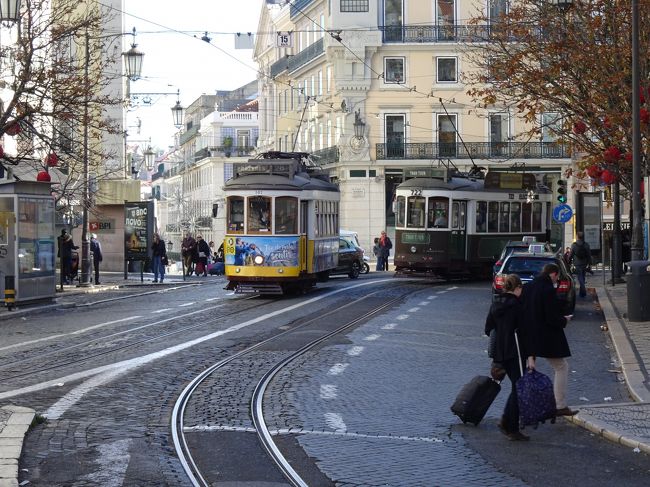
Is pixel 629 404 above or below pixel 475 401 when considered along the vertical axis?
below

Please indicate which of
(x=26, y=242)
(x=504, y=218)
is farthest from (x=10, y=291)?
(x=504, y=218)

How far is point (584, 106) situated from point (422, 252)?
11.3 meters

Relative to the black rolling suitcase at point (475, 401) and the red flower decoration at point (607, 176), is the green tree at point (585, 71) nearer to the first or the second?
the red flower decoration at point (607, 176)

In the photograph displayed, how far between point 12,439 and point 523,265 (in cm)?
1716

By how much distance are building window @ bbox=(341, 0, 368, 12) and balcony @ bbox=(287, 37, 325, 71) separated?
3269 mm

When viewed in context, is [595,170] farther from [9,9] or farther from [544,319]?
[544,319]

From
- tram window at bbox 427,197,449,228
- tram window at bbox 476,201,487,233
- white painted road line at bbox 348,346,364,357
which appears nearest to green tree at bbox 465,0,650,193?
tram window at bbox 427,197,449,228

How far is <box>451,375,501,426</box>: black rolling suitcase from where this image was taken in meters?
12.0

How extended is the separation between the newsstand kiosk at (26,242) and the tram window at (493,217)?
16760 mm

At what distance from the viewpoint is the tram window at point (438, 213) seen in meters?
38.6

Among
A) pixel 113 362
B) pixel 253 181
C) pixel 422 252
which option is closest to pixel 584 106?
pixel 253 181

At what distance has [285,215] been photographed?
29.8 metres

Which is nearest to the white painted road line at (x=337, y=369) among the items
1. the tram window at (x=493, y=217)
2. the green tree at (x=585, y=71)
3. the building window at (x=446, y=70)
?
the green tree at (x=585, y=71)

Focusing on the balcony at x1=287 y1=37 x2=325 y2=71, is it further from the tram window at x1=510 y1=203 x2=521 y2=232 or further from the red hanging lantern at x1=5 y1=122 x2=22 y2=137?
the red hanging lantern at x1=5 y1=122 x2=22 y2=137
